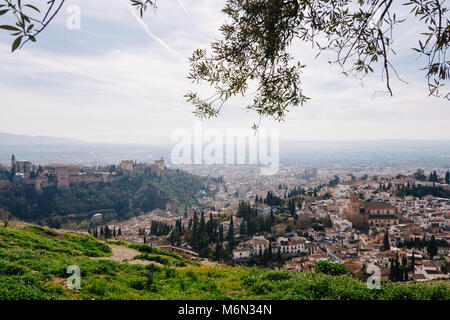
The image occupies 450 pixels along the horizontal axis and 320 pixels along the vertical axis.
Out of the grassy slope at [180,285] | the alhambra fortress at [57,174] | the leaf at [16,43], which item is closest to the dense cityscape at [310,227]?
the alhambra fortress at [57,174]

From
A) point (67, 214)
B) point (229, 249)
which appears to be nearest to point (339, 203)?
point (229, 249)

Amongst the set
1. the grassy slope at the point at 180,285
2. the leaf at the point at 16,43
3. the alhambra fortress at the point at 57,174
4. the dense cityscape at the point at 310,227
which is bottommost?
the dense cityscape at the point at 310,227

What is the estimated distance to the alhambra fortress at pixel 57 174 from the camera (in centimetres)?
6328

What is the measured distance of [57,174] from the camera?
67.9m

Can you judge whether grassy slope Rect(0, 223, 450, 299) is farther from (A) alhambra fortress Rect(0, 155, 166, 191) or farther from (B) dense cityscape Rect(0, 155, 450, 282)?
(A) alhambra fortress Rect(0, 155, 166, 191)

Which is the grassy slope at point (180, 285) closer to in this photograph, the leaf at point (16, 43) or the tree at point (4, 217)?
the leaf at point (16, 43)

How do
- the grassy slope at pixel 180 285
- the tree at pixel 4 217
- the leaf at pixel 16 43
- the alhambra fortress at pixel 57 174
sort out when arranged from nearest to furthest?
the leaf at pixel 16 43
the grassy slope at pixel 180 285
the tree at pixel 4 217
the alhambra fortress at pixel 57 174

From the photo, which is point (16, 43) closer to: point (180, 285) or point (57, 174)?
point (180, 285)

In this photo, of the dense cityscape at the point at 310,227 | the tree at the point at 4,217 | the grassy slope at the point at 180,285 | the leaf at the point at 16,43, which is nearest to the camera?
the leaf at the point at 16,43

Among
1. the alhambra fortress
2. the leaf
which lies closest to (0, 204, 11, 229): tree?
the leaf

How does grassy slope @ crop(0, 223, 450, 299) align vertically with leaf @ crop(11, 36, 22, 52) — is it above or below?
below

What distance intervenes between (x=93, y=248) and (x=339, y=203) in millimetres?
49234

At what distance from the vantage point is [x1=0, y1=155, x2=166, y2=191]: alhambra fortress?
63281mm
